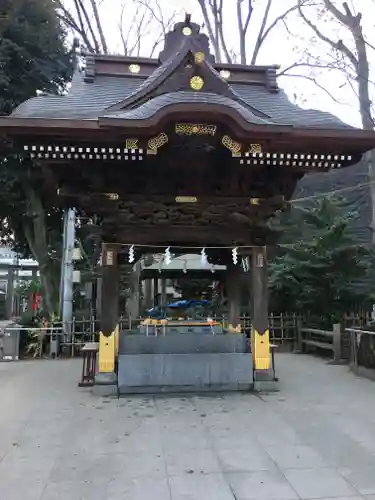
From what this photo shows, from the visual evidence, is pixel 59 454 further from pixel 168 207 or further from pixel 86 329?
pixel 86 329

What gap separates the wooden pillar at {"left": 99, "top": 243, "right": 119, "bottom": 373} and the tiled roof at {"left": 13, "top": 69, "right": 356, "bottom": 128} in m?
2.41

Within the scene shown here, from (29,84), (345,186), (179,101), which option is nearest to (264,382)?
(179,101)

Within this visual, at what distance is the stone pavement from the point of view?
3756mm

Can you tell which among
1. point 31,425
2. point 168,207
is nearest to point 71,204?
point 168,207

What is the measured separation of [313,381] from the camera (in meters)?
9.05

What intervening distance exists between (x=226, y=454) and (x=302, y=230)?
1339cm

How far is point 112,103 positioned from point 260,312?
4.72 m

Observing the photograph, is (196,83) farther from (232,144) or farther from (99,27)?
(99,27)

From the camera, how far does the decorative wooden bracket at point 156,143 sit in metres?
6.88

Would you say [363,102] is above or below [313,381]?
above

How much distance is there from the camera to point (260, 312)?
8.34m

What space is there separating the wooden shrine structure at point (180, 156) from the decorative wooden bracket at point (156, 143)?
2 centimetres

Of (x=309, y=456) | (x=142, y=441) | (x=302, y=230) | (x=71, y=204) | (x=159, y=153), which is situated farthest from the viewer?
(x=302, y=230)

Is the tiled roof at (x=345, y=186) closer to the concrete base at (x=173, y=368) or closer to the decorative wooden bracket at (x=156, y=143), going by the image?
the concrete base at (x=173, y=368)
